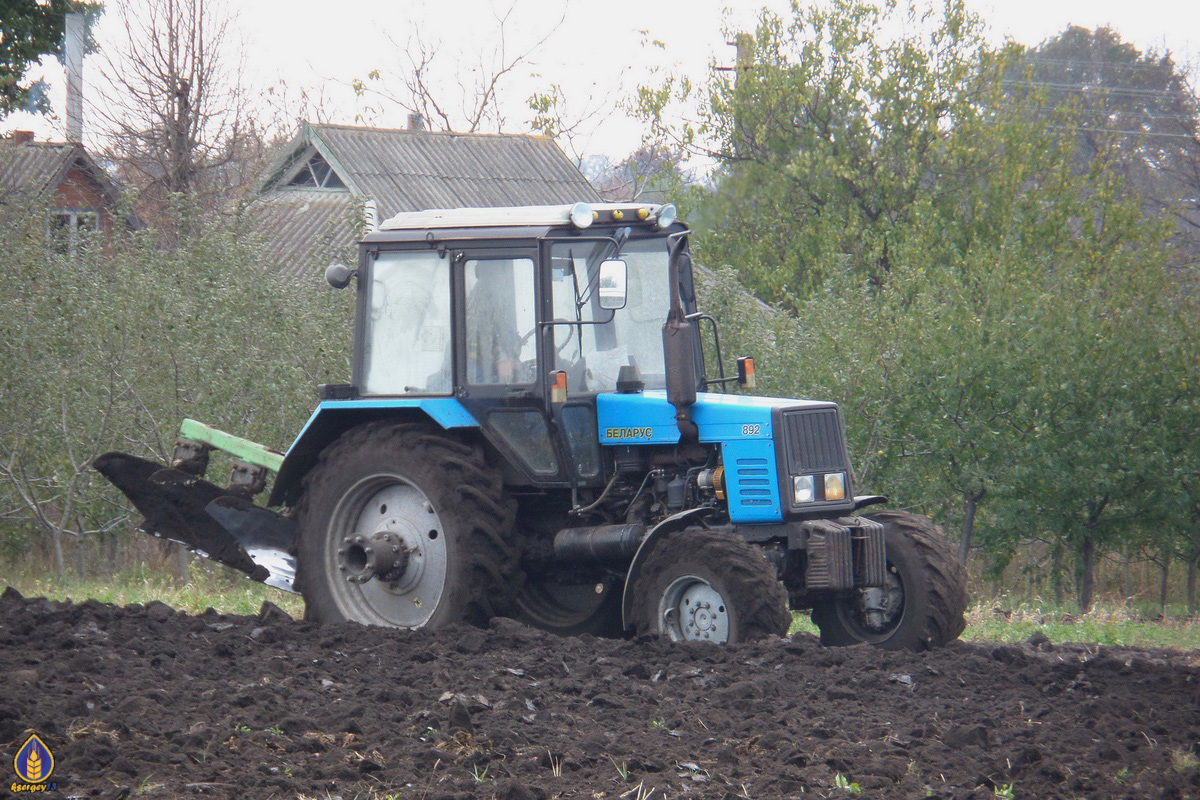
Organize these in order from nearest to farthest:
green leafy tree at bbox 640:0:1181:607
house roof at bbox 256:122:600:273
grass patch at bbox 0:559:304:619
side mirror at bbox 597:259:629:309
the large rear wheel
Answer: side mirror at bbox 597:259:629:309, the large rear wheel, grass patch at bbox 0:559:304:619, green leafy tree at bbox 640:0:1181:607, house roof at bbox 256:122:600:273

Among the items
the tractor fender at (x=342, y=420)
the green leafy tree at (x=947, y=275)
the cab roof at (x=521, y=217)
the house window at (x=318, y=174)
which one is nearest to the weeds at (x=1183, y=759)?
the tractor fender at (x=342, y=420)

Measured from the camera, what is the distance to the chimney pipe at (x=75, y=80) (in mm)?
21484

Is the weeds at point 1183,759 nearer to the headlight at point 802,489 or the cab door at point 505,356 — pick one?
the headlight at point 802,489

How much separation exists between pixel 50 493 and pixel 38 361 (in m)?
1.42

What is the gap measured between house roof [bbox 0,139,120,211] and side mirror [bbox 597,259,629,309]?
9.70 m

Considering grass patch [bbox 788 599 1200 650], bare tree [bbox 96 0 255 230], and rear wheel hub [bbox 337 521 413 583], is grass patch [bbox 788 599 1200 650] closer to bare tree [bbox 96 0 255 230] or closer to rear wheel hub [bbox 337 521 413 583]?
rear wheel hub [bbox 337 521 413 583]

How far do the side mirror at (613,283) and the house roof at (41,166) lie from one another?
9.70 metres

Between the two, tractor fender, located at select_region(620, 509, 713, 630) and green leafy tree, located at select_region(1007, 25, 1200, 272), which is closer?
tractor fender, located at select_region(620, 509, 713, 630)

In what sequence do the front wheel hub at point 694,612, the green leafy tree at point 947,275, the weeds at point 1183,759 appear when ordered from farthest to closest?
the green leafy tree at point 947,275
the front wheel hub at point 694,612
the weeds at point 1183,759

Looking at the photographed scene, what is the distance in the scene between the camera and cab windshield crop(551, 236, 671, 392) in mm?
7062

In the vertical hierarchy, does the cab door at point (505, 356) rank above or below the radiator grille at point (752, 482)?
above

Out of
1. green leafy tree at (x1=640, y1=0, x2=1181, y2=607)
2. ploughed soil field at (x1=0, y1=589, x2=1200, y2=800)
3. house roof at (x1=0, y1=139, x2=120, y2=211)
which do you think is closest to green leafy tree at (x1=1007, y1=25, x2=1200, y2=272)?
green leafy tree at (x1=640, y1=0, x2=1181, y2=607)

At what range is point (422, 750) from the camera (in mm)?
4559

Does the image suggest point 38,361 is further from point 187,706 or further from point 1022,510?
point 1022,510
